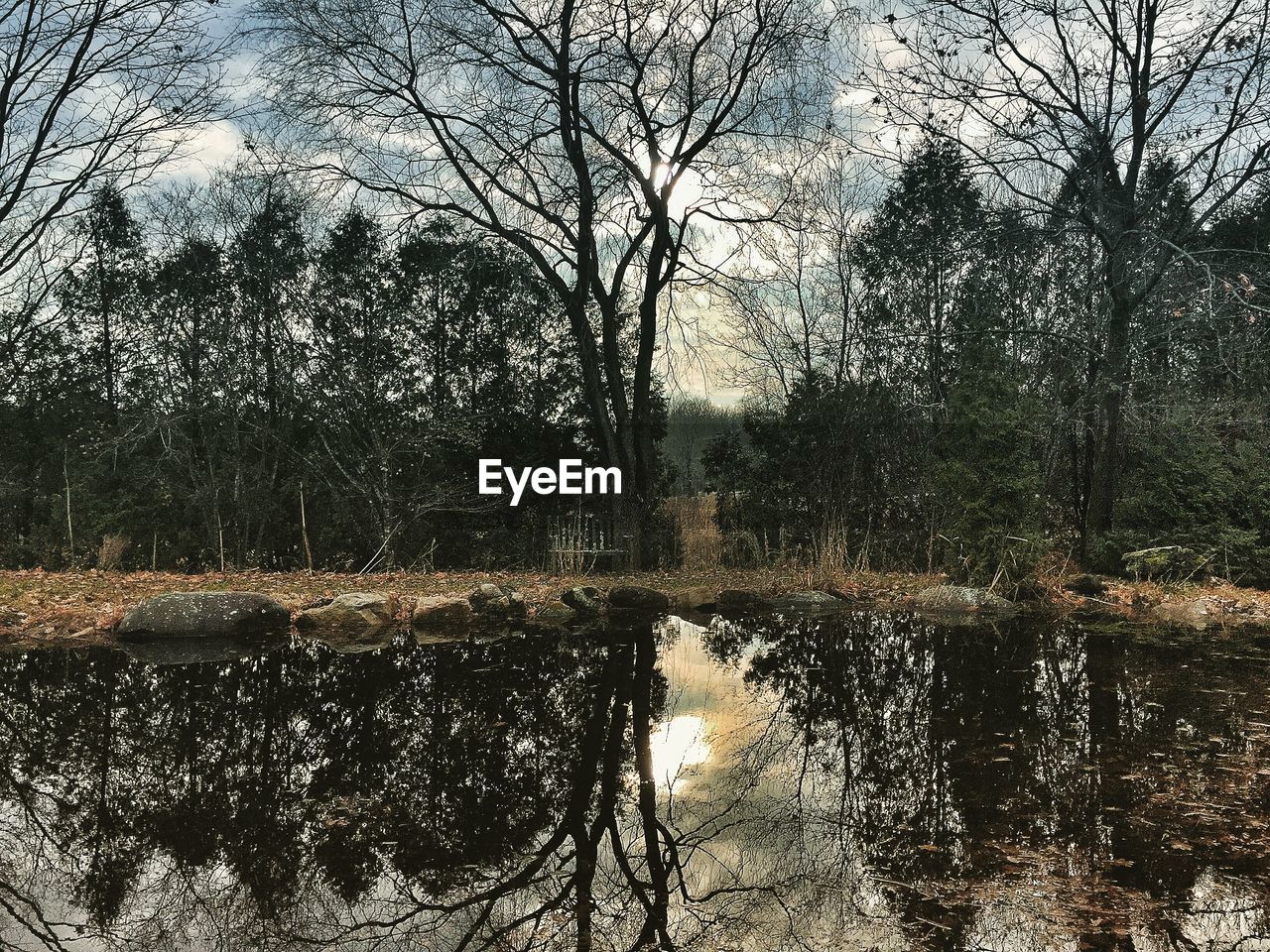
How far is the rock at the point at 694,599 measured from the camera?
10.3 m

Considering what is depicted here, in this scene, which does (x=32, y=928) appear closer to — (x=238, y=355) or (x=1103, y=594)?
(x=1103, y=594)

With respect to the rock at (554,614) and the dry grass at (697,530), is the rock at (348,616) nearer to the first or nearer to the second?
the rock at (554,614)

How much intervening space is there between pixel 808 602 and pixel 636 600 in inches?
79.8

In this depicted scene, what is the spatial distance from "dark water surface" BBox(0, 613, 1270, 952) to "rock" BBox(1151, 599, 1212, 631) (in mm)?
2057

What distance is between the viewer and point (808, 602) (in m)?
10.2

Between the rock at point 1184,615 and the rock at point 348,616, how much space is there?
25.9 ft

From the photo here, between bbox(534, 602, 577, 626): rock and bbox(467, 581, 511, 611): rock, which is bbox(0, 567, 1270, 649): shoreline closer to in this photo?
bbox(534, 602, 577, 626): rock

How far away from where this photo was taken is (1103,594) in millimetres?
10109

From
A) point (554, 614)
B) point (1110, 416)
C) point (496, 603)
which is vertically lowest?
point (554, 614)

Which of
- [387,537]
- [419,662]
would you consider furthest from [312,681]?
[387,537]

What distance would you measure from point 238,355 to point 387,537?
5712 millimetres

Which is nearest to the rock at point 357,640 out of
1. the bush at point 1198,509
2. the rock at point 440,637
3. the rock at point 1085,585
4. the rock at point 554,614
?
the rock at point 440,637

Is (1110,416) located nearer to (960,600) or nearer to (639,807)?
(960,600)

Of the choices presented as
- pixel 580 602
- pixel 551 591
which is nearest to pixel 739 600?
pixel 580 602
